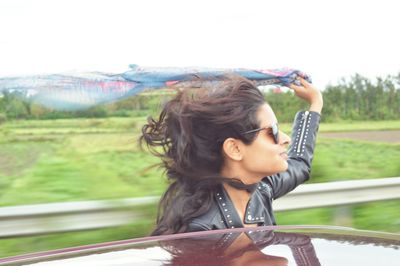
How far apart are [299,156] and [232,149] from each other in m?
0.49

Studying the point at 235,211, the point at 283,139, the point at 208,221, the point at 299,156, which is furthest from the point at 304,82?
the point at 208,221

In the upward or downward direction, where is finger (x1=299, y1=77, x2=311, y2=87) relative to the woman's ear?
upward

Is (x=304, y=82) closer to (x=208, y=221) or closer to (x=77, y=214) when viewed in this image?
(x=208, y=221)

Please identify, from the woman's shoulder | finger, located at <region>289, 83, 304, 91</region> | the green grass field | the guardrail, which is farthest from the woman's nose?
the guardrail

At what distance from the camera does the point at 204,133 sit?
279 cm

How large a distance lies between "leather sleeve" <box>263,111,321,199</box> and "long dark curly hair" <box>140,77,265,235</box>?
0.33 m

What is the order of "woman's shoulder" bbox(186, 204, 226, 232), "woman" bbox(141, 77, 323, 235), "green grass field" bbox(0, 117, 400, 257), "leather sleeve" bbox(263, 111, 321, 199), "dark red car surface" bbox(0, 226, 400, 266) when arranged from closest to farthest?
"dark red car surface" bbox(0, 226, 400, 266)
"woman's shoulder" bbox(186, 204, 226, 232)
"woman" bbox(141, 77, 323, 235)
"leather sleeve" bbox(263, 111, 321, 199)
"green grass field" bbox(0, 117, 400, 257)

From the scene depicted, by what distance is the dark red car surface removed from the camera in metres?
1.94

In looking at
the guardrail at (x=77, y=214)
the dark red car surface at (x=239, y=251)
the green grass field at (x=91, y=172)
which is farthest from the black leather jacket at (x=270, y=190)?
the guardrail at (x=77, y=214)

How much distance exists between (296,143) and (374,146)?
7.79m

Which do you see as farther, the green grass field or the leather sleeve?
the green grass field

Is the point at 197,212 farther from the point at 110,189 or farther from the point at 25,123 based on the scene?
the point at 25,123

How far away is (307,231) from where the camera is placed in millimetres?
2365

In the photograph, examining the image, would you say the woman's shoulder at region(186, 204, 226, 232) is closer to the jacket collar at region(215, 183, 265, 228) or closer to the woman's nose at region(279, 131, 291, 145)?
the jacket collar at region(215, 183, 265, 228)
